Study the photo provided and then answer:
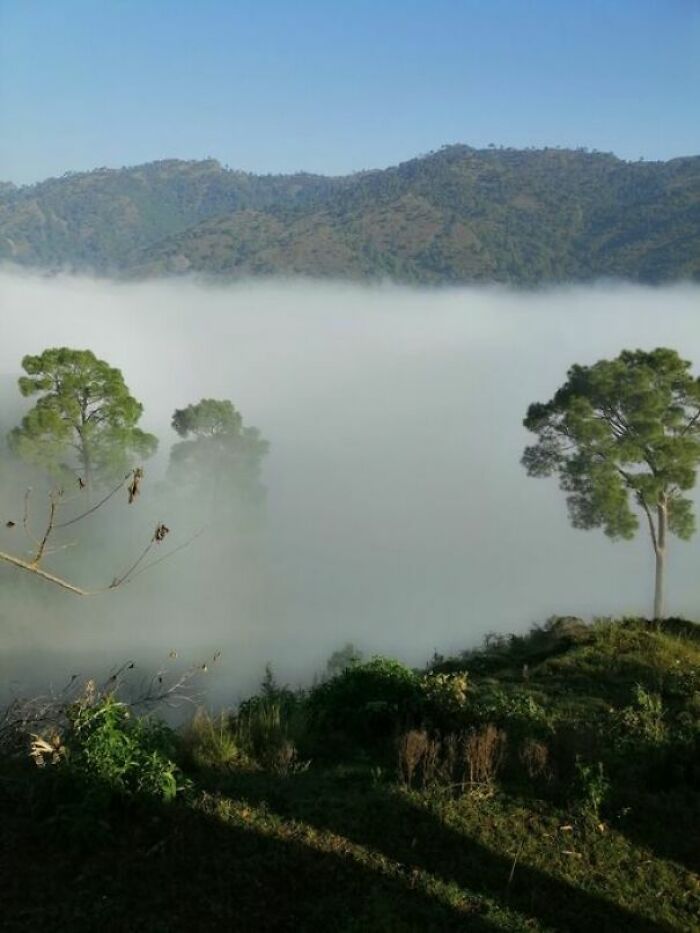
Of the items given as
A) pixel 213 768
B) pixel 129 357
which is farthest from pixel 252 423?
pixel 213 768

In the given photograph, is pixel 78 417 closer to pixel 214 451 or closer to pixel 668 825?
pixel 214 451

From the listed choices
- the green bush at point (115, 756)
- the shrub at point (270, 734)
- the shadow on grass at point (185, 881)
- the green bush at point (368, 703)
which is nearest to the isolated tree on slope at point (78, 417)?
the green bush at point (368, 703)

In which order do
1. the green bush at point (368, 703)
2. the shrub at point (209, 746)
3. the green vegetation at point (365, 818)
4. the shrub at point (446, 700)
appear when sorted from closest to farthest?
the green vegetation at point (365, 818), the shrub at point (209, 746), the shrub at point (446, 700), the green bush at point (368, 703)

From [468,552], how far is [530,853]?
53565 millimetres

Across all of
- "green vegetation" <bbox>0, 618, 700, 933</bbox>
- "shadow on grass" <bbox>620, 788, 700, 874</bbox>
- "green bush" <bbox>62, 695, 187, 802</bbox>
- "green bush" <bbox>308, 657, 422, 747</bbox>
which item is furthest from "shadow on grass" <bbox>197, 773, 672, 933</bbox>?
"green bush" <bbox>308, 657, 422, 747</bbox>

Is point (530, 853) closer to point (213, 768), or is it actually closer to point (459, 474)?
point (213, 768)

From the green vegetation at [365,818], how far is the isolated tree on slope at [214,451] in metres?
36.5

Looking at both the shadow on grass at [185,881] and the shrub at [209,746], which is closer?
the shadow on grass at [185,881]

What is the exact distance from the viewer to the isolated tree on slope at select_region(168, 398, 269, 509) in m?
42.5

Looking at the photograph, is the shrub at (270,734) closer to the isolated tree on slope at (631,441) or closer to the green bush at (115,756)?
the green bush at (115,756)

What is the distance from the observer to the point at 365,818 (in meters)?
4.86

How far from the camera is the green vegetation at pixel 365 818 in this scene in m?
4.09

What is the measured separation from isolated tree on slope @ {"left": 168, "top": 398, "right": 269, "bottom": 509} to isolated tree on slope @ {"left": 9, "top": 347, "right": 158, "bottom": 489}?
11773 mm

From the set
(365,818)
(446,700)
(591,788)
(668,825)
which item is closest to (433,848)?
(365,818)
